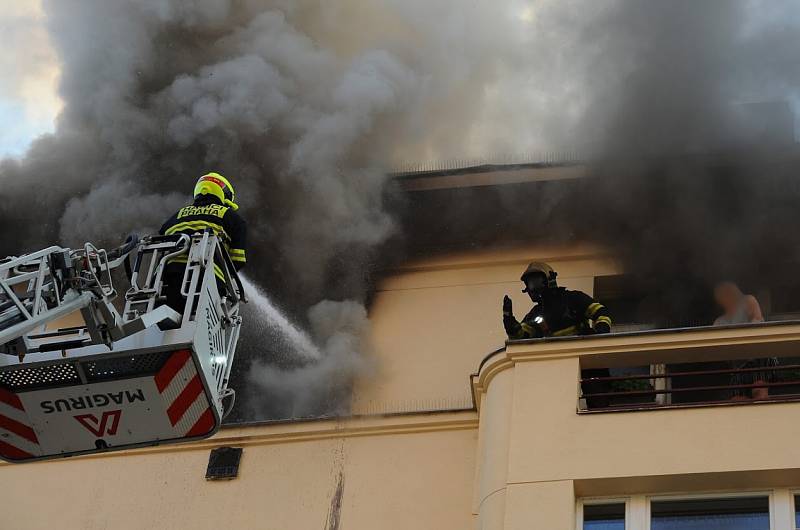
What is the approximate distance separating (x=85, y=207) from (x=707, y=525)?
27.8 ft

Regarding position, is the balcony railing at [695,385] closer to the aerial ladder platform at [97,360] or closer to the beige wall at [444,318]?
the beige wall at [444,318]

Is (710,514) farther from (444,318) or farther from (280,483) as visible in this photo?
(444,318)

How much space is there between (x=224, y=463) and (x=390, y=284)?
8.40ft

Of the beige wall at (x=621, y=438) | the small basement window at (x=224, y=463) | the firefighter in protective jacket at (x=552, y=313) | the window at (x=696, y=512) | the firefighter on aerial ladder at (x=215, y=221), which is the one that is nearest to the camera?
the window at (x=696, y=512)

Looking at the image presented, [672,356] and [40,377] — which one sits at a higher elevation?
[672,356]

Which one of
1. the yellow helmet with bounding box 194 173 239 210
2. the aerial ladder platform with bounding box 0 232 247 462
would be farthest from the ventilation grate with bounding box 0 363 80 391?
the yellow helmet with bounding box 194 173 239 210

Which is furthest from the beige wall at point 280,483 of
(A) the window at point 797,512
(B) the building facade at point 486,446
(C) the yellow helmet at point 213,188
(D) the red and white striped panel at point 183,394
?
(D) the red and white striped panel at point 183,394

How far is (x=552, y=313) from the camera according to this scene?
11.8 meters

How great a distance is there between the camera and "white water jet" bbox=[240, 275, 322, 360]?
44.8 feet

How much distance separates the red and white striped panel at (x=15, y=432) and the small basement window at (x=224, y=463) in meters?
3.38

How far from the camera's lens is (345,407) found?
12.9 m

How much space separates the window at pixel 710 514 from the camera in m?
9.63

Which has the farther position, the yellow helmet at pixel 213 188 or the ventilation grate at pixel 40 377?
the yellow helmet at pixel 213 188

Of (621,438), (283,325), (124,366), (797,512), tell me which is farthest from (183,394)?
(283,325)
